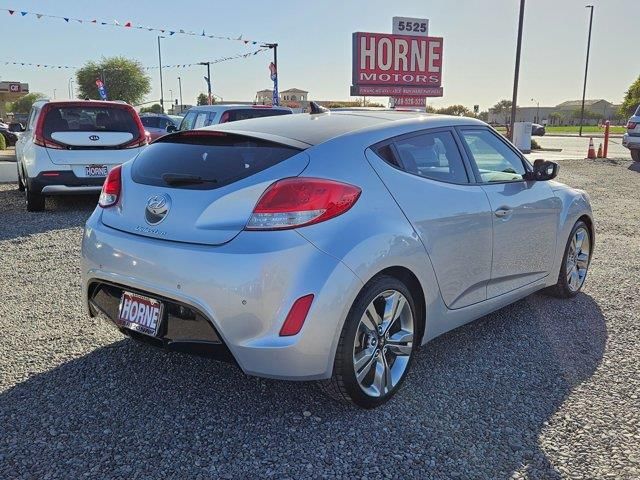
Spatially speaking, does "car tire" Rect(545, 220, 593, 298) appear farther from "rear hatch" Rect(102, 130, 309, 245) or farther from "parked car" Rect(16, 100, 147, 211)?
"parked car" Rect(16, 100, 147, 211)

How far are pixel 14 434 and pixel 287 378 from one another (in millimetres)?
1295

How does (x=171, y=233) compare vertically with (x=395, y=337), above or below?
above

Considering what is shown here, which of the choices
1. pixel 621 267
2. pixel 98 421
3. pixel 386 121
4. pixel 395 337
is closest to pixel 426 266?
pixel 395 337

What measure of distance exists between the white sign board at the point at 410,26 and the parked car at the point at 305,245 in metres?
18.8

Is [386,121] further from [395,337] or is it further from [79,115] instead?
[79,115]

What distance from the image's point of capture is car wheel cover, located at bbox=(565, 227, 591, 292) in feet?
15.7

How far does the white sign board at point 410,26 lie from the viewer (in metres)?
21.2

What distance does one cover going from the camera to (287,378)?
2.70m

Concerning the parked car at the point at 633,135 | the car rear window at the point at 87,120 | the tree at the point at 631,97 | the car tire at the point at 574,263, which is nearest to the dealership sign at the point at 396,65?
the parked car at the point at 633,135

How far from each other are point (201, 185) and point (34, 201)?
6.76 metres

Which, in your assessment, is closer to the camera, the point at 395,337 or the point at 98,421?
the point at 98,421

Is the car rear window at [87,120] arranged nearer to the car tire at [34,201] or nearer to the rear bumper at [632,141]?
the car tire at [34,201]

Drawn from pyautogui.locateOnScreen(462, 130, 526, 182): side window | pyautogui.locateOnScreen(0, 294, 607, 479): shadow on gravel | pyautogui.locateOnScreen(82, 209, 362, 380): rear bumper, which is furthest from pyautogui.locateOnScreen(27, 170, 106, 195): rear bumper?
pyautogui.locateOnScreen(82, 209, 362, 380): rear bumper

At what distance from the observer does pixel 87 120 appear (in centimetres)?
842
